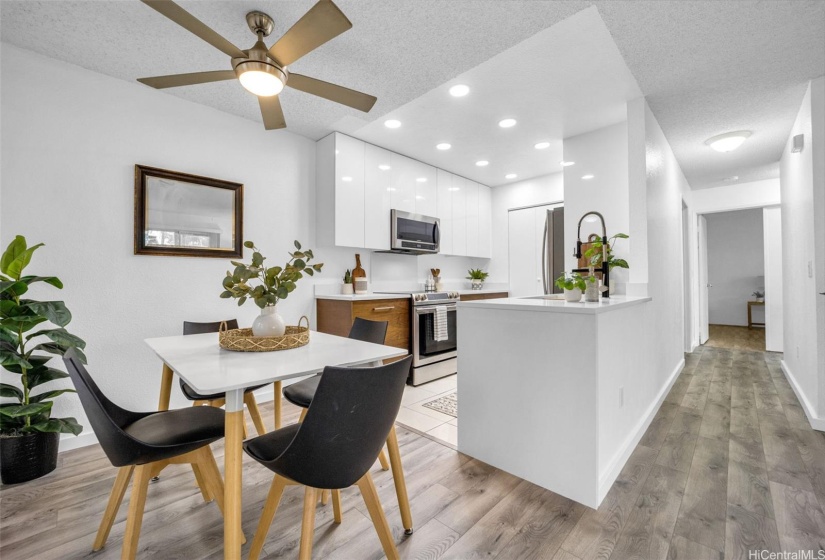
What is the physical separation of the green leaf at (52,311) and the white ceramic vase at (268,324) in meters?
1.10

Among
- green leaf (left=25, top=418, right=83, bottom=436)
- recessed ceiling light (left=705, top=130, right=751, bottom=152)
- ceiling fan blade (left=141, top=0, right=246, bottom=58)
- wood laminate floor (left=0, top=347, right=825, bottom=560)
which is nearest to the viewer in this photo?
ceiling fan blade (left=141, top=0, right=246, bottom=58)

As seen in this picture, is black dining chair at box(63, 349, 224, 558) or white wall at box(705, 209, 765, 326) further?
white wall at box(705, 209, 765, 326)

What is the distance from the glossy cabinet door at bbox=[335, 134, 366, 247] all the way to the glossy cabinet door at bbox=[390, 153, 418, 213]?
45 centimetres

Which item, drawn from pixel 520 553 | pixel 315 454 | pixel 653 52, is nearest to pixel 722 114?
pixel 653 52

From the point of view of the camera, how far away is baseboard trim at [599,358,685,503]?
5.83 ft

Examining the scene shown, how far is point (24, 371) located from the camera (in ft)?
6.43

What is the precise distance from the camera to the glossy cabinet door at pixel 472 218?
16.5 feet

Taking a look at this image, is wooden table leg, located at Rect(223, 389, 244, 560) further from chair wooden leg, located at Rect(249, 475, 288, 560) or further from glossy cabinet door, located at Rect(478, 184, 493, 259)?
glossy cabinet door, located at Rect(478, 184, 493, 259)

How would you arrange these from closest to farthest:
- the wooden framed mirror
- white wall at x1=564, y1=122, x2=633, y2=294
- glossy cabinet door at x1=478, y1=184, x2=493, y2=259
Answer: the wooden framed mirror
white wall at x1=564, y1=122, x2=633, y2=294
glossy cabinet door at x1=478, y1=184, x2=493, y2=259

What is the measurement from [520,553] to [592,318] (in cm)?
101

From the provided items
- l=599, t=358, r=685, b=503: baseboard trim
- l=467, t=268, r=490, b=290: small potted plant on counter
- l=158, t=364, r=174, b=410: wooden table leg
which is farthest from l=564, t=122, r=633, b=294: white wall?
l=158, t=364, r=174, b=410: wooden table leg

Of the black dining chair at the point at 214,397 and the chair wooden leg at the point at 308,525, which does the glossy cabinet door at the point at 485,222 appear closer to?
the black dining chair at the point at 214,397

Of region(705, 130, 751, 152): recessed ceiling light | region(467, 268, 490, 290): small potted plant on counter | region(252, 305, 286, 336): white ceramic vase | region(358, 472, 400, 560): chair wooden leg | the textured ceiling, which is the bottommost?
region(358, 472, 400, 560): chair wooden leg

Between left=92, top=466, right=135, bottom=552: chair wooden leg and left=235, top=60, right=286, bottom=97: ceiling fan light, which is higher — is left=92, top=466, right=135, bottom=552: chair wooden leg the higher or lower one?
the lower one
